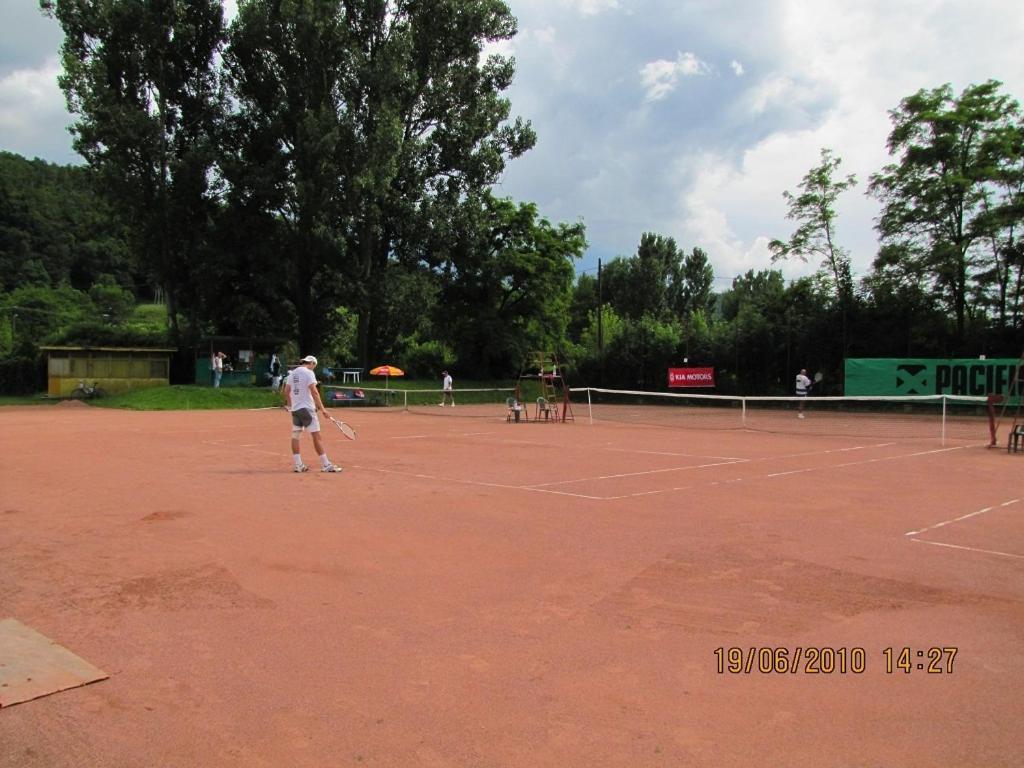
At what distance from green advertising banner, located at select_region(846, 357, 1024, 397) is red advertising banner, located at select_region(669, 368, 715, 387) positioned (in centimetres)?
731

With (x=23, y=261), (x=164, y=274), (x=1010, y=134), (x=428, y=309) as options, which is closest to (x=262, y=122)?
(x=164, y=274)

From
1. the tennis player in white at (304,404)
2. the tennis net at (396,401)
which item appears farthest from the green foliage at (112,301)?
the tennis player in white at (304,404)

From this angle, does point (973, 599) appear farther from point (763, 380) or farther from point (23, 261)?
point (23, 261)

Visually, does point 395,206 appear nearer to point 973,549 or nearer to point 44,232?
point 973,549

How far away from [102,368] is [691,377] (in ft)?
93.4

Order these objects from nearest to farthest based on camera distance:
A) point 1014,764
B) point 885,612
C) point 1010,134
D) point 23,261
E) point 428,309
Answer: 1. point 1014,764
2. point 885,612
3. point 1010,134
4. point 428,309
5. point 23,261

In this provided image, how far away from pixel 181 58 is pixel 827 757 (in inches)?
1646

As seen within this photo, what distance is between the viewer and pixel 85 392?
35125 mm

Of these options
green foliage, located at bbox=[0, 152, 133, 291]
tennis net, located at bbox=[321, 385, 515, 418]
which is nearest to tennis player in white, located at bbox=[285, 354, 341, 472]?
tennis net, located at bbox=[321, 385, 515, 418]

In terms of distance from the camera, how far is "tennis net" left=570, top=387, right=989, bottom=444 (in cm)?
2131

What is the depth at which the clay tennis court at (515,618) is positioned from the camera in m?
3.52

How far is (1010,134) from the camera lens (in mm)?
29953

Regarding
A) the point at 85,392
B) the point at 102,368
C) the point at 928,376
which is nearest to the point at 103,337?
the point at 102,368

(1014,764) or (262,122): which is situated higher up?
(262,122)
